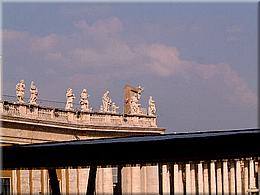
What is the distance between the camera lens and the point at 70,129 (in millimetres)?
37031

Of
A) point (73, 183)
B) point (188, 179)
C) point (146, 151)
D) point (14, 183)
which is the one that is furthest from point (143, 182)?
point (146, 151)

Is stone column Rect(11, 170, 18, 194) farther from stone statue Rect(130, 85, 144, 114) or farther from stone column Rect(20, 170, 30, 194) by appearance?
stone statue Rect(130, 85, 144, 114)

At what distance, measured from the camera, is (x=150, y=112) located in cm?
4506

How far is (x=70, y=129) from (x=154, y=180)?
27.8ft

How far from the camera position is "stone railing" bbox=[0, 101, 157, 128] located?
1280 inches

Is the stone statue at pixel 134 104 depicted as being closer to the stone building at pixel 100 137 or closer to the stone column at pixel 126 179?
the stone building at pixel 100 137

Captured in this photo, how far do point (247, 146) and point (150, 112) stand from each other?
3616 cm

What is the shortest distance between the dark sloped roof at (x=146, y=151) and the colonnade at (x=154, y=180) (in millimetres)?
21837

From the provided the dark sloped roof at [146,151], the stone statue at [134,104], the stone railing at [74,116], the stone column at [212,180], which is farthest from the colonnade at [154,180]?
the dark sloped roof at [146,151]

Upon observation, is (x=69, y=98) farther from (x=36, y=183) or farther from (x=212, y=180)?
(x=212, y=180)

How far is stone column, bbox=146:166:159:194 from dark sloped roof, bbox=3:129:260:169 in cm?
3289

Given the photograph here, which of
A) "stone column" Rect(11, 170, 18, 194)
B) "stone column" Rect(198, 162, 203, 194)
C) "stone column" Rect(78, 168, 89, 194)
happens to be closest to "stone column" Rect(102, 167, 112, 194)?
"stone column" Rect(78, 168, 89, 194)

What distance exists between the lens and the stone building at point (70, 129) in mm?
32037

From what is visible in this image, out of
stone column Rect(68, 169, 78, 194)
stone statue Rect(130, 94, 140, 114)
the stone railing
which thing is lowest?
stone column Rect(68, 169, 78, 194)
